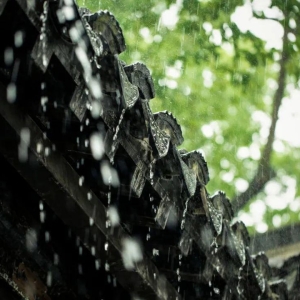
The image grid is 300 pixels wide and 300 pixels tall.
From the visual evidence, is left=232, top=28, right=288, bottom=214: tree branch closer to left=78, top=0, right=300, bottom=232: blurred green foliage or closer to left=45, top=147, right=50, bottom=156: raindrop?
left=78, top=0, right=300, bottom=232: blurred green foliage

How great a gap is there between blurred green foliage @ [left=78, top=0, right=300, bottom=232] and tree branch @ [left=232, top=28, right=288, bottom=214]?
0.12 m

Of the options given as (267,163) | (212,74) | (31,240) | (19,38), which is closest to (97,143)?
(19,38)

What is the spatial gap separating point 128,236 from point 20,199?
76 centimetres

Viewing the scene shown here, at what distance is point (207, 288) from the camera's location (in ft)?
16.7

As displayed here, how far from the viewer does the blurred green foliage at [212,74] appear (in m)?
10.4

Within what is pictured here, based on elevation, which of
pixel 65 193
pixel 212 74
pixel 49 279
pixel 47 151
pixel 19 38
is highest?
pixel 212 74

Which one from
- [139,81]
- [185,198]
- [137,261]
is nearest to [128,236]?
[137,261]

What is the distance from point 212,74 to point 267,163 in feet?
6.69

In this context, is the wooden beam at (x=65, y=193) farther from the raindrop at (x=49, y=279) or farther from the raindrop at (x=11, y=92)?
the raindrop at (x=49, y=279)

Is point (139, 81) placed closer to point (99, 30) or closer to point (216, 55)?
point (99, 30)

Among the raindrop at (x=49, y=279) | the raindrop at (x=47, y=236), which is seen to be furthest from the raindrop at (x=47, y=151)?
the raindrop at (x=49, y=279)

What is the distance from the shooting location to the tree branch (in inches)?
368

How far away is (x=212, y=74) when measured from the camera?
10883mm

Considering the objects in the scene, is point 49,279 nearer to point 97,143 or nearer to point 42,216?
point 42,216
